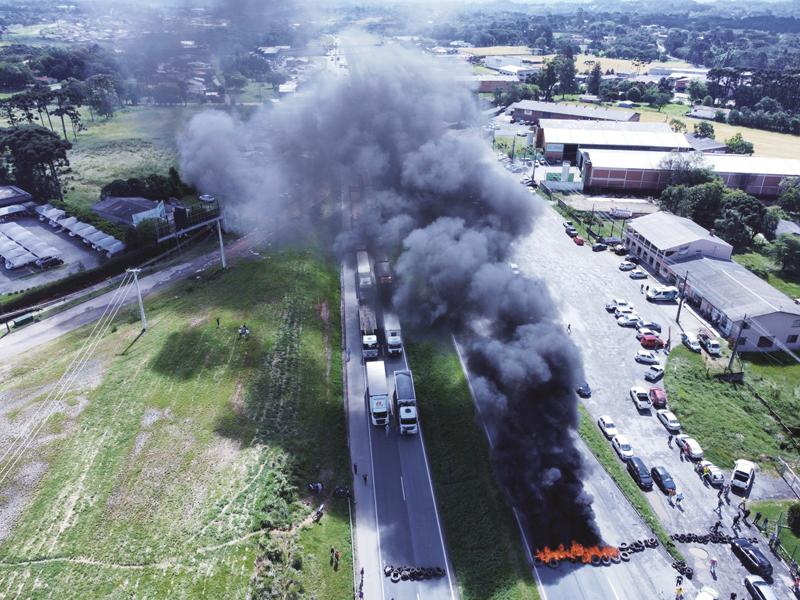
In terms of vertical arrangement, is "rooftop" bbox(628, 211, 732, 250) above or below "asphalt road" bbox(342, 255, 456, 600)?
above

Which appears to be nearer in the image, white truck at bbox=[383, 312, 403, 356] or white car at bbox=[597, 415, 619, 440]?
white car at bbox=[597, 415, 619, 440]

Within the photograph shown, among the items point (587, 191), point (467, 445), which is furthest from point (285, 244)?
point (587, 191)

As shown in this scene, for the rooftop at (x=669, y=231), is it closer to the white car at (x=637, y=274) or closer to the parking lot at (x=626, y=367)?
the white car at (x=637, y=274)

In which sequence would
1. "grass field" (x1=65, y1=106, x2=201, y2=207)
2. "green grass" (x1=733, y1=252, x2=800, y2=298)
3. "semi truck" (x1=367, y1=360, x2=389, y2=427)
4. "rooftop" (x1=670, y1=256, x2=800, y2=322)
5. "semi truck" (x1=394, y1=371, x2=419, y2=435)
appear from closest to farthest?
1. "semi truck" (x1=394, y1=371, x2=419, y2=435)
2. "semi truck" (x1=367, y1=360, x2=389, y2=427)
3. "rooftop" (x1=670, y1=256, x2=800, y2=322)
4. "green grass" (x1=733, y1=252, x2=800, y2=298)
5. "grass field" (x1=65, y1=106, x2=201, y2=207)

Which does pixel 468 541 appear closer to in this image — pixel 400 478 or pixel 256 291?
pixel 400 478

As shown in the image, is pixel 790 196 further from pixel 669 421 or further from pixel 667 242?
pixel 669 421

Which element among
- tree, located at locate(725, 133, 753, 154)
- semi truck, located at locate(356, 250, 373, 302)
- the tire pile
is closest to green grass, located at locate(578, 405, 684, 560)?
the tire pile

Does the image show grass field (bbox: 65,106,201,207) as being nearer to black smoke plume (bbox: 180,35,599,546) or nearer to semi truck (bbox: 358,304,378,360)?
black smoke plume (bbox: 180,35,599,546)
